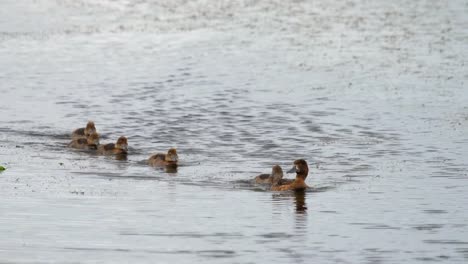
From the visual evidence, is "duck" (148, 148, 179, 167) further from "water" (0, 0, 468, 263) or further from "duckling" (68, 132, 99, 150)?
"duckling" (68, 132, 99, 150)

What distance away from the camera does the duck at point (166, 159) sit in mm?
22297

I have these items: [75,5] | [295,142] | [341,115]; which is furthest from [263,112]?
[75,5]

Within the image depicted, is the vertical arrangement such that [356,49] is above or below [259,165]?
above

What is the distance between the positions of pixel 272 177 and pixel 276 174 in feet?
0.64

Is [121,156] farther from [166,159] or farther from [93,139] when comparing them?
[166,159]

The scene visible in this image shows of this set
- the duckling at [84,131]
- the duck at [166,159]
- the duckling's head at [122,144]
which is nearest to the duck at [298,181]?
the duck at [166,159]

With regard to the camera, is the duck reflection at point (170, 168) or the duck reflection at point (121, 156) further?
the duck reflection at point (121, 156)

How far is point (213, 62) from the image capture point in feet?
126

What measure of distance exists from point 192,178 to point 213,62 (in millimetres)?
17282

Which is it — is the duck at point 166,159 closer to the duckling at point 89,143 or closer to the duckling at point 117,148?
the duckling at point 117,148

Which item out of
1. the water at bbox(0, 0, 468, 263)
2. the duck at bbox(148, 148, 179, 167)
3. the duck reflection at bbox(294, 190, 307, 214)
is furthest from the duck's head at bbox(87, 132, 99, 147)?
the duck reflection at bbox(294, 190, 307, 214)

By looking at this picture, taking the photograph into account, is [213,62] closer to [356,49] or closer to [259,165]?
[356,49]

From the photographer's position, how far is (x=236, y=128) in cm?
2738

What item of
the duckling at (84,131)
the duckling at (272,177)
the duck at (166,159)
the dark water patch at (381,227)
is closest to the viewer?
the dark water patch at (381,227)
